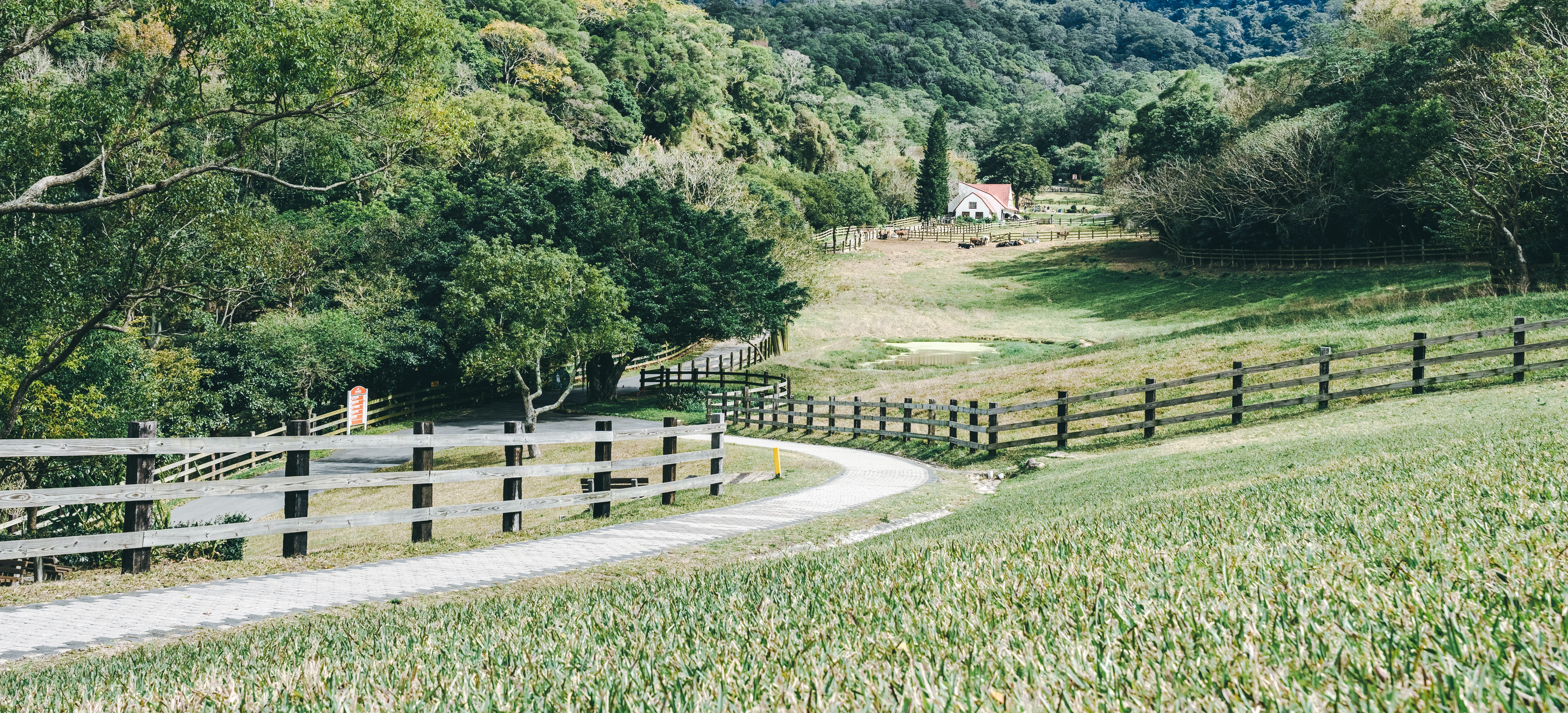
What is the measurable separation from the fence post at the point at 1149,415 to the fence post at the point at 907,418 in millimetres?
5855

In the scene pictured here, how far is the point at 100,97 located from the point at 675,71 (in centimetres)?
8508

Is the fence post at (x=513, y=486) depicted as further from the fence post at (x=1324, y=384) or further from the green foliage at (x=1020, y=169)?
the green foliage at (x=1020, y=169)

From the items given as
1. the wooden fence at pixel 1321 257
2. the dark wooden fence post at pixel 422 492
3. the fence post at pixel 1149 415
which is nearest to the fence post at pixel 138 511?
the dark wooden fence post at pixel 422 492

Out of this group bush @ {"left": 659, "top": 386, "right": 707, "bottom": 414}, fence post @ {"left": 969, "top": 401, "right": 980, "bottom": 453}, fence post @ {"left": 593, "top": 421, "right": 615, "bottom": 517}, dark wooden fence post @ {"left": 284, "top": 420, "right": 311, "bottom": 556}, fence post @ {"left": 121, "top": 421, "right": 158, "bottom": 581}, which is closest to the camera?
fence post @ {"left": 121, "top": 421, "right": 158, "bottom": 581}

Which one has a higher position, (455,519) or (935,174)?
(935,174)

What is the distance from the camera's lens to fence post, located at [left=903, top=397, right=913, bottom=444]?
23859mm

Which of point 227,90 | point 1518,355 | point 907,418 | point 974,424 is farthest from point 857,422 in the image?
point 227,90

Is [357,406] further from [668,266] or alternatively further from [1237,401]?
[1237,401]

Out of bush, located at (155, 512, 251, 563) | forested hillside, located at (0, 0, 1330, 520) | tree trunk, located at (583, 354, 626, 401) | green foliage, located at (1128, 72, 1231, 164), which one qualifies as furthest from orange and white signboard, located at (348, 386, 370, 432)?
green foliage, located at (1128, 72, 1231, 164)

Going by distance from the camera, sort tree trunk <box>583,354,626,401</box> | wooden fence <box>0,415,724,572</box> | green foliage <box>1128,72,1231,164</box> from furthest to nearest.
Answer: green foliage <box>1128,72,1231,164</box>, tree trunk <box>583,354,626,401</box>, wooden fence <box>0,415,724,572</box>

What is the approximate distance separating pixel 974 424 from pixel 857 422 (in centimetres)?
603

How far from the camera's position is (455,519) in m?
14.4

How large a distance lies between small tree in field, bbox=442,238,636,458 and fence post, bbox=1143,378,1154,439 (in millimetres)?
A: 18649

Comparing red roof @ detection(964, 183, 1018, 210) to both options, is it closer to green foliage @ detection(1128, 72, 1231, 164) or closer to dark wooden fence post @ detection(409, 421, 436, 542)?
green foliage @ detection(1128, 72, 1231, 164)
